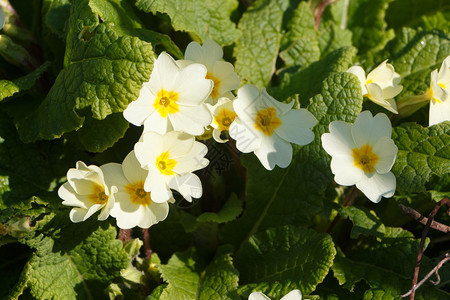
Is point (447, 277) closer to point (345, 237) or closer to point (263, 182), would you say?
point (345, 237)

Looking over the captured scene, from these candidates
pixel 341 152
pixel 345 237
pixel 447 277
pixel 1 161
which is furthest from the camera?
pixel 345 237

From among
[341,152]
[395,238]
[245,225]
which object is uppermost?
[341,152]

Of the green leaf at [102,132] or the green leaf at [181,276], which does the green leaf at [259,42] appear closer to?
the green leaf at [102,132]

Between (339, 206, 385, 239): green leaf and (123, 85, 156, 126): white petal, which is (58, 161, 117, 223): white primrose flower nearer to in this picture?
(123, 85, 156, 126): white petal

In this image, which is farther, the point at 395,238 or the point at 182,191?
the point at 395,238

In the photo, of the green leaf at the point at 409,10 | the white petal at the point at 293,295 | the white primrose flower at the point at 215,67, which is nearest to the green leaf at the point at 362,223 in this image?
the white petal at the point at 293,295

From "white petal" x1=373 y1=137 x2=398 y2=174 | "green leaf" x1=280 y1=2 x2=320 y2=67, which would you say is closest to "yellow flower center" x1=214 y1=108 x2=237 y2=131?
"white petal" x1=373 y1=137 x2=398 y2=174

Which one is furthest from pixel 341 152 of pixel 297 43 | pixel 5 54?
pixel 5 54
